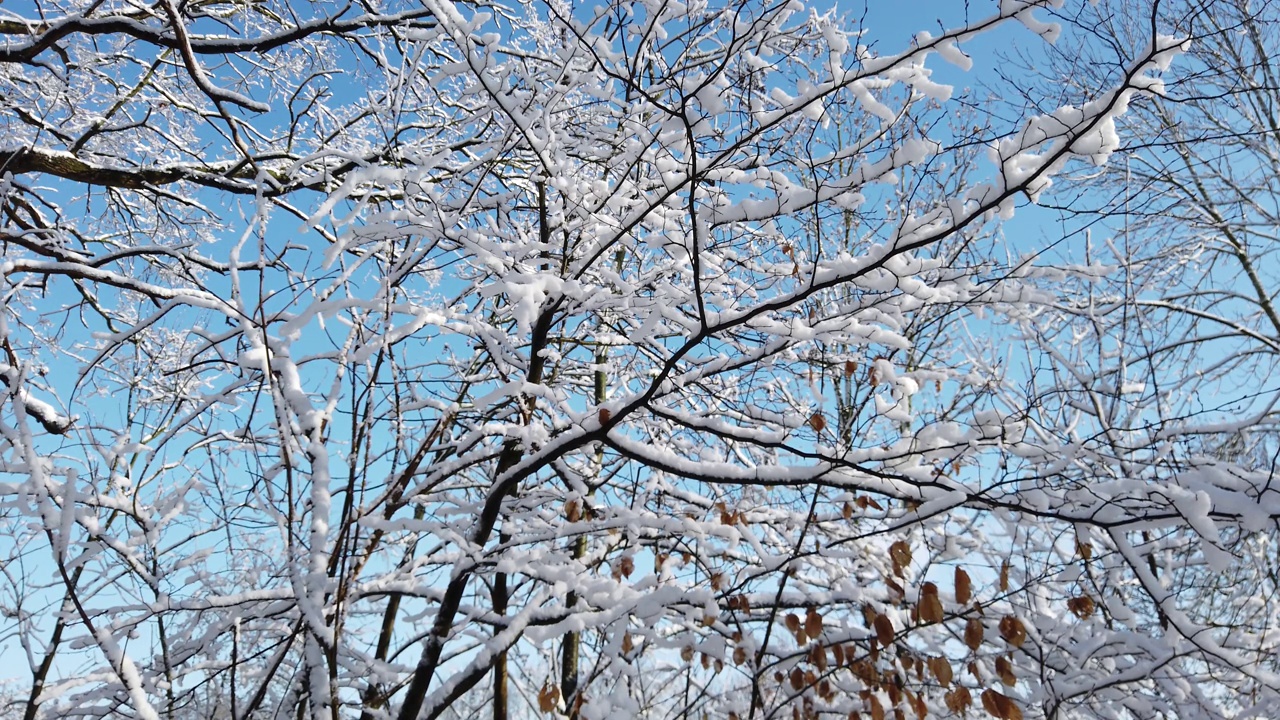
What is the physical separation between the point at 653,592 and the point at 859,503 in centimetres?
97

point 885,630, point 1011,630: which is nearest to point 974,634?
point 1011,630

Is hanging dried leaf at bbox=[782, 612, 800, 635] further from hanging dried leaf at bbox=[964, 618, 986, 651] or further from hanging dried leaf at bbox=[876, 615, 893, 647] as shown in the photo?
hanging dried leaf at bbox=[964, 618, 986, 651]

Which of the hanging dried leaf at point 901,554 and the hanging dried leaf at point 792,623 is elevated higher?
the hanging dried leaf at point 901,554

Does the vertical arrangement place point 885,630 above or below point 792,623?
below

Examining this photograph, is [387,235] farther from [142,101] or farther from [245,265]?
[142,101]

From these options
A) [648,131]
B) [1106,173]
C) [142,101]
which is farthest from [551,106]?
[1106,173]

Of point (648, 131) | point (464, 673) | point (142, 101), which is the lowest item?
point (464, 673)

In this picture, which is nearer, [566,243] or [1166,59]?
[1166,59]

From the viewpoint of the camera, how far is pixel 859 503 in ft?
9.80

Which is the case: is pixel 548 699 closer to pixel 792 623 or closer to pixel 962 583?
pixel 792 623

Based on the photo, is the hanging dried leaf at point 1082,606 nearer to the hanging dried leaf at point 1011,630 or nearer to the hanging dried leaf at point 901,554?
the hanging dried leaf at point 1011,630

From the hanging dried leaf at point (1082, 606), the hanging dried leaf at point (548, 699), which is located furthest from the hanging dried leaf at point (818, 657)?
the hanging dried leaf at point (548, 699)

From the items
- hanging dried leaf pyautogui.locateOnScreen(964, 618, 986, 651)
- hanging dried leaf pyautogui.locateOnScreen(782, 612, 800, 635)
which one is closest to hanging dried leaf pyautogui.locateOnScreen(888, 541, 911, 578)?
hanging dried leaf pyautogui.locateOnScreen(964, 618, 986, 651)

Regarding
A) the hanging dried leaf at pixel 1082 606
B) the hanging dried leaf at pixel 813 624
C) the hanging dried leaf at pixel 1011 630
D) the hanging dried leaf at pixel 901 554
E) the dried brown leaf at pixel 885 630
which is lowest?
the hanging dried leaf at pixel 1011 630
